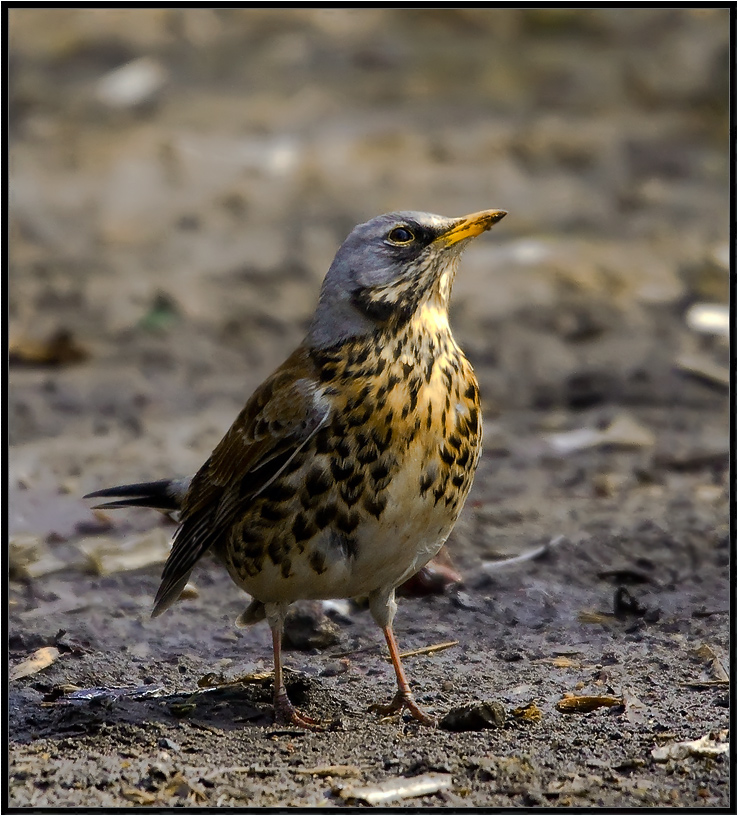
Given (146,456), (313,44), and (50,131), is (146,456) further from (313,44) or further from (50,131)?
(313,44)

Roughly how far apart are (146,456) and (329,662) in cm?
300

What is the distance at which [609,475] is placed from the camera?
850 centimetres

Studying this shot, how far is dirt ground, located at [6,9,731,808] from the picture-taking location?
5.20 meters

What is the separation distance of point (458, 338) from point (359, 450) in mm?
5692

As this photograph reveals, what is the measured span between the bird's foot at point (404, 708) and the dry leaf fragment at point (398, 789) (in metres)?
0.65

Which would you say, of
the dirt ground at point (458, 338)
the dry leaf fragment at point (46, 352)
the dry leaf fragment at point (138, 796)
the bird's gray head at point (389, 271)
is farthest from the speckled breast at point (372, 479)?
the dry leaf fragment at point (46, 352)

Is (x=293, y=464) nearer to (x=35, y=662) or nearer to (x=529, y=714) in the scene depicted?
(x=529, y=714)

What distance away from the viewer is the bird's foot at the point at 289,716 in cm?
542

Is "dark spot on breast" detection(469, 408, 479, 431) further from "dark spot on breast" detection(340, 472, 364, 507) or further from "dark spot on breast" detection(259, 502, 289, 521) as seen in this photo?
"dark spot on breast" detection(259, 502, 289, 521)

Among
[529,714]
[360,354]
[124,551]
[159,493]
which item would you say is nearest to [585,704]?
[529,714]

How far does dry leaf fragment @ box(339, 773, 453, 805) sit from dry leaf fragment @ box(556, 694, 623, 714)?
0.90 metres

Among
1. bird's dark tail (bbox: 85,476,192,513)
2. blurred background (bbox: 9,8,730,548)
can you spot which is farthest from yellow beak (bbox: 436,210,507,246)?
blurred background (bbox: 9,8,730,548)

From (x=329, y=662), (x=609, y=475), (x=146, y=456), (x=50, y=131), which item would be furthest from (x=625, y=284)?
(x=50, y=131)

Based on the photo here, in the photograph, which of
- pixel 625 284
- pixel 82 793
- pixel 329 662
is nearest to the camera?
pixel 82 793
